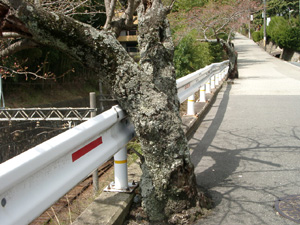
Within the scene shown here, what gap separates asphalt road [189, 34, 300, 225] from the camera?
3.46 metres

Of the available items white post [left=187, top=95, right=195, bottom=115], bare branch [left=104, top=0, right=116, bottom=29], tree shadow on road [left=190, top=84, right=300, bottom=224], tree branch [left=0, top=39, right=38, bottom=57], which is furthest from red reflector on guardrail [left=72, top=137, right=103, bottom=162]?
white post [left=187, top=95, right=195, bottom=115]

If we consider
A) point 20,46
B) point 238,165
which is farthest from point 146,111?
point 20,46

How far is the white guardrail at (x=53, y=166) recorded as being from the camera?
5.69 ft

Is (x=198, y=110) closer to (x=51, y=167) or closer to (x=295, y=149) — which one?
(x=295, y=149)

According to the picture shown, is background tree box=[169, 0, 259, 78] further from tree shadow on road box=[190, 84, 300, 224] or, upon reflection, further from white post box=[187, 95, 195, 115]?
tree shadow on road box=[190, 84, 300, 224]

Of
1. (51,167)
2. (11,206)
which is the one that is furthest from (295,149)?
(11,206)

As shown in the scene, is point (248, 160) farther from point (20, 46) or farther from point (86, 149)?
point (20, 46)

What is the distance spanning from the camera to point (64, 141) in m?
2.19

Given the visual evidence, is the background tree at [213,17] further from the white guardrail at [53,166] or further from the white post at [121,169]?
the white guardrail at [53,166]

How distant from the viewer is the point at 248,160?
4.96 metres

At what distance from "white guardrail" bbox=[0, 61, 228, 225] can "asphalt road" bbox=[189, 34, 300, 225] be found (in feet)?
4.17

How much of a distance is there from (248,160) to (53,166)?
3.50 m

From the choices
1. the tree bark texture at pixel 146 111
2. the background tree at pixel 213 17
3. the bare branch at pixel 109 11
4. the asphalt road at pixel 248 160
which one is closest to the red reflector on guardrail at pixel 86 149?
the tree bark texture at pixel 146 111

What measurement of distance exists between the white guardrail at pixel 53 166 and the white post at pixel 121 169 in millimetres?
173
